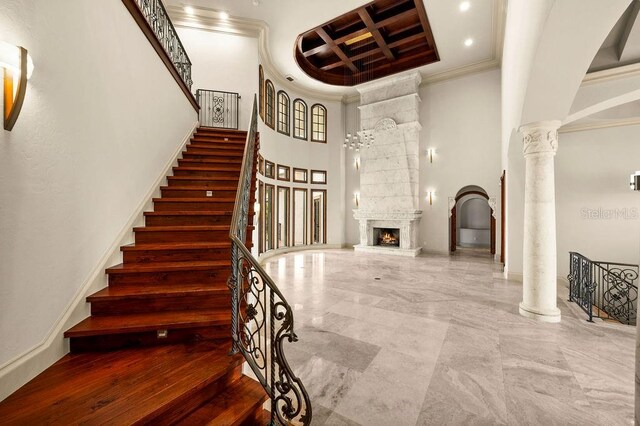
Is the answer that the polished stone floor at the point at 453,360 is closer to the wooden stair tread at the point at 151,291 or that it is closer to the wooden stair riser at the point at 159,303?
the wooden stair riser at the point at 159,303

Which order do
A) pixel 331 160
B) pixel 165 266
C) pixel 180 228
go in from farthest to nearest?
pixel 331 160 < pixel 180 228 < pixel 165 266

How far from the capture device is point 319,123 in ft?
37.6

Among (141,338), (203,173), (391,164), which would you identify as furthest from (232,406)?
(391,164)

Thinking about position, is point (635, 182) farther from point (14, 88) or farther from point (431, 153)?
point (14, 88)

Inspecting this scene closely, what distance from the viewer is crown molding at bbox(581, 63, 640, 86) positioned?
176 inches

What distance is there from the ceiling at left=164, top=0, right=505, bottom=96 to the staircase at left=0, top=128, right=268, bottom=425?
6549mm

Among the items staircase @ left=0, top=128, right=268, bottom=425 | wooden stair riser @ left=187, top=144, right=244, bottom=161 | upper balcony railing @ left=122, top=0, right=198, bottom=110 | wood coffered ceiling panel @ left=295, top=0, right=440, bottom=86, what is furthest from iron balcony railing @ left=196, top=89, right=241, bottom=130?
staircase @ left=0, top=128, right=268, bottom=425

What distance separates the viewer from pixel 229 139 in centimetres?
626

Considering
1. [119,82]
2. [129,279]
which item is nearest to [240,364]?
[129,279]

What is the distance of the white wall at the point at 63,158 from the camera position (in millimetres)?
1639

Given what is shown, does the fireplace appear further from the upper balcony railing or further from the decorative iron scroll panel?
the decorative iron scroll panel

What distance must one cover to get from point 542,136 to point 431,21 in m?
5.19

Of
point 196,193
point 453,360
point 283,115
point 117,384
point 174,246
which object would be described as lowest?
point 453,360

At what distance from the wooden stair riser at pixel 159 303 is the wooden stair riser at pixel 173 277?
22 cm
